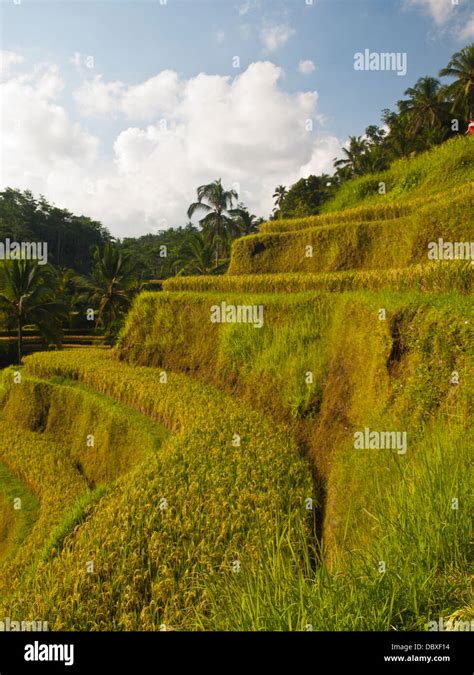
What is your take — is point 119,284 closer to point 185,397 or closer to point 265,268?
point 265,268

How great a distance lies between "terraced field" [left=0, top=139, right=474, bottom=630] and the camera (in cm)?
215

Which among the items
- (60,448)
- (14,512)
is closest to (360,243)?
(60,448)

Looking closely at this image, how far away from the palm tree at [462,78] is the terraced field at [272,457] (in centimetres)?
2353

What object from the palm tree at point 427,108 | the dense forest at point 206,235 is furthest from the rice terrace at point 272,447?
the palm tree at point 427,108

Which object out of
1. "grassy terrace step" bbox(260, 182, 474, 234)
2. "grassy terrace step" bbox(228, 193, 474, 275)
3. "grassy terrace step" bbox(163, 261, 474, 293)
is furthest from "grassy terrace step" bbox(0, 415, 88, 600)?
"grassy terrace step" bbox(260, 182, 474, 234)

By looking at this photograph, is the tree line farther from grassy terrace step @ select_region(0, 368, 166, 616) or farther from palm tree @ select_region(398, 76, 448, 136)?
grassy terrace step @ select_region(0, 368, 166, 616)

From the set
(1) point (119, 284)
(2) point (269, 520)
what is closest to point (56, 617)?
(2) point (269, 520)

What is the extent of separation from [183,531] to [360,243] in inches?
306

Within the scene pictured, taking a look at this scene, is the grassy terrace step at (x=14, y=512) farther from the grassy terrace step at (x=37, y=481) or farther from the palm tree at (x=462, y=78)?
the palm tree at (x=462, y=78)

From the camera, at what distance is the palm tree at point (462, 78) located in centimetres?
2744

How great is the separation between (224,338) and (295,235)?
167 inches

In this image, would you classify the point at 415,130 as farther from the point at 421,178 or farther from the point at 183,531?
the point at 183,531

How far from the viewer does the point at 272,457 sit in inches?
196

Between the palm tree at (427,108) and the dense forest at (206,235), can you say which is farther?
the palm tree at (427,108)
